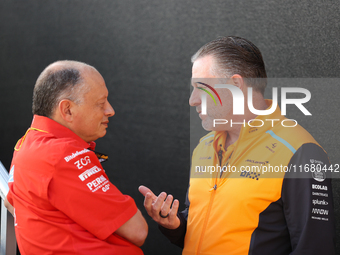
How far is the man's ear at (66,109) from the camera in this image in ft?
3.32

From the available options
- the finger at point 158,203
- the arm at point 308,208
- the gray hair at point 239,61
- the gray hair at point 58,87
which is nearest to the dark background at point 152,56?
the gray hair at point 239,61

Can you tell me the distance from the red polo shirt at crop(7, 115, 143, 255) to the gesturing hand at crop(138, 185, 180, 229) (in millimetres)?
182

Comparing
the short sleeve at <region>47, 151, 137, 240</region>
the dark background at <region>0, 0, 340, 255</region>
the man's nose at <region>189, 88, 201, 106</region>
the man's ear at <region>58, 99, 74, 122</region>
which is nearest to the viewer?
the short sleeve at <region>47, 151, 137, 240</region>

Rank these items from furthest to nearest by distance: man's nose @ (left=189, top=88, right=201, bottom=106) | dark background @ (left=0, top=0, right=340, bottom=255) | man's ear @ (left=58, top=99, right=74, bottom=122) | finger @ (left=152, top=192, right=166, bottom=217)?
1. dark background @ (left=0, top=0, right=340, bottom=255)
2. man's nose @ (left=189, top=88, right=201, bottom=106)
3. finger @ (left=152, top=192, right=166, bottom=217)
4. man's ear @ (left=58, top=99, right=74, bottom=122)

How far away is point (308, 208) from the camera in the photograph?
3.10 ft

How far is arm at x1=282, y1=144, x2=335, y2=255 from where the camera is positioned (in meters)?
0.95

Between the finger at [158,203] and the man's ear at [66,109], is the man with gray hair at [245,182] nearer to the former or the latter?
the finger at [158,203]

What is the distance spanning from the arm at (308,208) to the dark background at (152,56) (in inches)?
40.7

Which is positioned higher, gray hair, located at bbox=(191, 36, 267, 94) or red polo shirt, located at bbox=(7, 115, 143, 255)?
gray hair, located at bbox=(191, 36, 267, 94)

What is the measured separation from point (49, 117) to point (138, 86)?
1.39 meters

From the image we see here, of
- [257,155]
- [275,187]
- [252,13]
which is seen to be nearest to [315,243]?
[275,187]

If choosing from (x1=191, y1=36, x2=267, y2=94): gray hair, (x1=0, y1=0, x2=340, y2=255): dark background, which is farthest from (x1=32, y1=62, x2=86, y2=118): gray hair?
(x1=0, y1=0, x2=340, y2=255): dark background

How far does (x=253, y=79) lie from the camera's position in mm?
1214

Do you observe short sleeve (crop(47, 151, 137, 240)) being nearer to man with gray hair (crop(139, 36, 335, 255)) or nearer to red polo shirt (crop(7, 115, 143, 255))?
red polo shirt (crop(7, 115, 143, 255))
